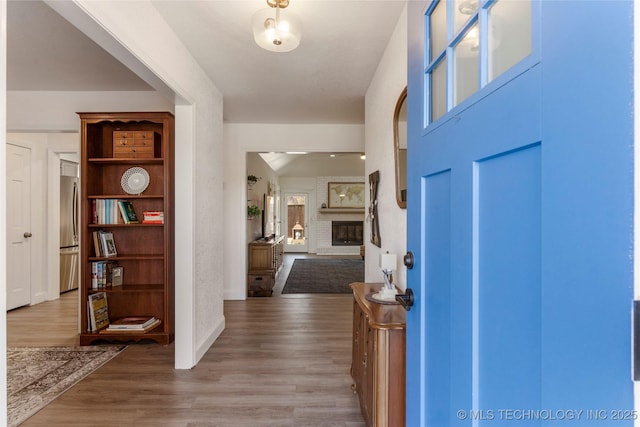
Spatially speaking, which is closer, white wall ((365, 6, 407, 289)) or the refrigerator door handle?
white wall ((365, 6, 407, 289))

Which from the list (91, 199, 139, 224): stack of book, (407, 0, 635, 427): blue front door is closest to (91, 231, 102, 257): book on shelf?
(91, 199, 139, 224): stack of book

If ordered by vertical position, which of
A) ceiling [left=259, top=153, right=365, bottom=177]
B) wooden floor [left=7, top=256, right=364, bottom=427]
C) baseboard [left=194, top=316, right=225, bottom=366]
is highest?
ceiling [left=259, top=153, right=365, bottom=177]

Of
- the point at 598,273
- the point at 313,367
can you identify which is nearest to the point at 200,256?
the point at 313,367

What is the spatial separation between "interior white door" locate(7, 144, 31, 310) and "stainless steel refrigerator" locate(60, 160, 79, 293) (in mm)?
543

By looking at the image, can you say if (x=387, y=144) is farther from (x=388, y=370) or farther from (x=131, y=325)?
(x=131, y=325)

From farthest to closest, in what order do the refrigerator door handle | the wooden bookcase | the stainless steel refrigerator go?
the refrigerator door handle
the stainless steel refrigerator
the wooden bookcase

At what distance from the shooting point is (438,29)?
94 cm

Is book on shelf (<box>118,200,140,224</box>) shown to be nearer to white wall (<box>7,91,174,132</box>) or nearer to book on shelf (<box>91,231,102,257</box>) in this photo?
book on shelf (<box>91,231,102,257</box>)

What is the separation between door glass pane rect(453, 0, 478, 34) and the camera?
2.49 feet

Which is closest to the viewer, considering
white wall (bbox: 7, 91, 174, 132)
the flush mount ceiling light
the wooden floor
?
the flush mount ceiling light

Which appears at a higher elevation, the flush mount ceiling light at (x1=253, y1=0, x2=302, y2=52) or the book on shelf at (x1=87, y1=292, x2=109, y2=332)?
the flush mount ceiling light at (x1=253, y1=0, x2=302, y2=52)

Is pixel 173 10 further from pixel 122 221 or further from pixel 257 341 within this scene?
pixel 257 341

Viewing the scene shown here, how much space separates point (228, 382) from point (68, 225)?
169 inches

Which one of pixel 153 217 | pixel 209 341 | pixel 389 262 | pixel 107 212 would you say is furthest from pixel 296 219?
pixel 389 262
